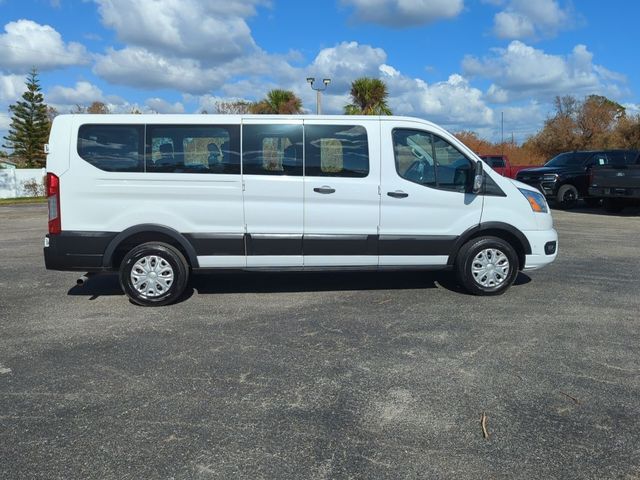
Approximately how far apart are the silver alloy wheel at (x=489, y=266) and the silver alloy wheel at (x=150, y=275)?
356 centimetres

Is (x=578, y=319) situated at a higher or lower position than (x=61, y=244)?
lower

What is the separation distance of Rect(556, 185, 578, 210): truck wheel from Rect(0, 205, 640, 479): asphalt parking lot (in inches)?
457

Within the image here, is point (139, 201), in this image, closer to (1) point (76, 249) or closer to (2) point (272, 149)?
(1) point (76, 249)

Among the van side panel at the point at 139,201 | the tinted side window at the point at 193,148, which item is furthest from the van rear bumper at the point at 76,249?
Answer: the tinted side window at the point at 193,148

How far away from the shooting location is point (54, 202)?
5785 mm

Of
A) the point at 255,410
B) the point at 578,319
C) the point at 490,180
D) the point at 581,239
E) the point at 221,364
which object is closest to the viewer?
the point at 255,410

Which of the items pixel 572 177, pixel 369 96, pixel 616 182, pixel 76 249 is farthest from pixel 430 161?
pixel 369 96

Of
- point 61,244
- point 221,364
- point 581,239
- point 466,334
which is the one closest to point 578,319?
point 466,334

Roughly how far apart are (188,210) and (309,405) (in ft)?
9.90

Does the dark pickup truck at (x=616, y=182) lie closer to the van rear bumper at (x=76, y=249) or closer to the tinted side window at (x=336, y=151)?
the tinted side window at (x=336, y=151)

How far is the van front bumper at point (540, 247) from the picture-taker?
6.40 metres

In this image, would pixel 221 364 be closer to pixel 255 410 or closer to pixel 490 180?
pixel 255 410

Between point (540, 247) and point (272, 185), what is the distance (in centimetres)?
329

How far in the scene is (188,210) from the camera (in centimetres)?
593
